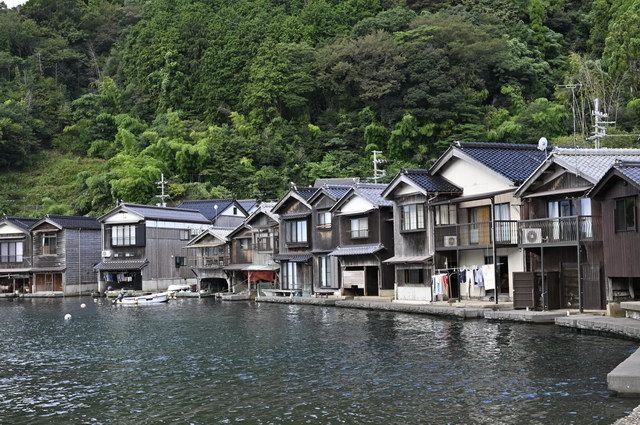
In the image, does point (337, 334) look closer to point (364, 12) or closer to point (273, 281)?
point (273, 281)

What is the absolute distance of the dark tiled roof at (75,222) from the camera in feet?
223

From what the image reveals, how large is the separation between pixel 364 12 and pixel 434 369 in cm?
8211

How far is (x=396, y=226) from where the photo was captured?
4447cm

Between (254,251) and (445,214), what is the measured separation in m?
21.4

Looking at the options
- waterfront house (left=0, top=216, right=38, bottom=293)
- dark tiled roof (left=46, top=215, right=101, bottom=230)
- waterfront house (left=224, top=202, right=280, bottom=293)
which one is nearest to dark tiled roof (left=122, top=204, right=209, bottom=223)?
dark tiled roof (left=46, top=215, right=101, bottom=230)

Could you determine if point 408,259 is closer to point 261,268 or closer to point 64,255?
point 261,268

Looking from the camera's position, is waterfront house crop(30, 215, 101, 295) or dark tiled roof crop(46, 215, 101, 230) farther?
waterfront house crop(30, 215, 101, 295)

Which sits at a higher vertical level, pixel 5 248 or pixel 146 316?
pixel 5 248

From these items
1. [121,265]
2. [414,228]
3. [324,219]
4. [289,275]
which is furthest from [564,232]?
[121,265]

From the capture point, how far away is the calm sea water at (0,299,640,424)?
17266 mm

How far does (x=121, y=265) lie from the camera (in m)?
65.9

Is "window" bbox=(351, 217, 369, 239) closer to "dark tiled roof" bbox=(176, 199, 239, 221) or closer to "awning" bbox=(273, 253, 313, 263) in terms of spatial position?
"awning" bbox=(273, 253, 313, 263)

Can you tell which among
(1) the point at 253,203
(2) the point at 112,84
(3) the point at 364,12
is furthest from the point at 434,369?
(2) the point at 112,84

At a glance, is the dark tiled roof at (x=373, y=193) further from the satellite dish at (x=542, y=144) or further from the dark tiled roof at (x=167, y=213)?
the dark tiled roof at (x=167, y=213)
